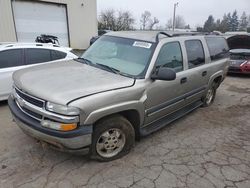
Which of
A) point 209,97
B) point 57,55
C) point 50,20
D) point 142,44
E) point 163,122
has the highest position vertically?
point 50,20

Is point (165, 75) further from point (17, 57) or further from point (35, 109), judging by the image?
point (17, 57)

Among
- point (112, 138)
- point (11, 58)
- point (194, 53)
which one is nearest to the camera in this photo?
point (112, 138)

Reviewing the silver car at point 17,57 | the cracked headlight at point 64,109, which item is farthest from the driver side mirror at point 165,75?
the silver car at point 17,57

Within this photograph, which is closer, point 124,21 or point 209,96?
point 209,96

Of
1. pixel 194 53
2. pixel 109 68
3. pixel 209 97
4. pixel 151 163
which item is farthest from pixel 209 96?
pixel 109 68

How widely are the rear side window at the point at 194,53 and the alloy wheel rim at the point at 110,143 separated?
6.55ft

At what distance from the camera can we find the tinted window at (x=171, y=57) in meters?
3.78

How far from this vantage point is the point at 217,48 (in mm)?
5738

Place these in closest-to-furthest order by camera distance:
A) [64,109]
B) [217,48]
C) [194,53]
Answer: [64,109], [194,53], [217,48]

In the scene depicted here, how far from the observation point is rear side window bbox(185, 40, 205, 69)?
447cm

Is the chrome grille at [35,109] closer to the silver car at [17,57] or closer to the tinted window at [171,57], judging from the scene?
the tinted window at [171,57]

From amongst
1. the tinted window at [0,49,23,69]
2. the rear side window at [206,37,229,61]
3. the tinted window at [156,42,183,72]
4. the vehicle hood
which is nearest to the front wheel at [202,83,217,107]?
the rear side window at [206,37,229,61]

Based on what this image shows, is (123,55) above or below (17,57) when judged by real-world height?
above

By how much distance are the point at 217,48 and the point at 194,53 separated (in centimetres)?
142
